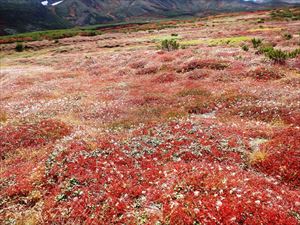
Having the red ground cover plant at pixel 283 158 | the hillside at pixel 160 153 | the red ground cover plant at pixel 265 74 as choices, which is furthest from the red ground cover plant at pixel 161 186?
the red ground cover plant at pixel 265 74

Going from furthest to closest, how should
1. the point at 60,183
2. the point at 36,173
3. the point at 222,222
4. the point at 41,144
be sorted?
the point at 41,144, the point at 36,173, the point at 60,183, the point at 222,222

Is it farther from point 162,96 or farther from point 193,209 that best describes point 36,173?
point 162,96

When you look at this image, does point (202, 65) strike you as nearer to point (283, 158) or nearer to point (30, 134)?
point (30, 134)

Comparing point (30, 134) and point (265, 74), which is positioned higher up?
point (265, 74)

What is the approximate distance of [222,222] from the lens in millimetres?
9328

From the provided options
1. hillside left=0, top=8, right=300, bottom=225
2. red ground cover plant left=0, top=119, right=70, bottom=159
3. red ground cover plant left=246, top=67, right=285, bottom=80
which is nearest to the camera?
hillside left=0, top=8, right=300, bottom=225

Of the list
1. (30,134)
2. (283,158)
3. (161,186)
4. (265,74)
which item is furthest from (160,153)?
(265,74)

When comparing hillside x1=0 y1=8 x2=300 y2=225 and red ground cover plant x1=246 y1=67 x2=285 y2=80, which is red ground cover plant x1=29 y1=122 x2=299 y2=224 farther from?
red ground cover plant x1=246 y1=67 x2=285 y2=80

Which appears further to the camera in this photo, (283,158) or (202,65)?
(202,65)

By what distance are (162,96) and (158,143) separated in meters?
10.7

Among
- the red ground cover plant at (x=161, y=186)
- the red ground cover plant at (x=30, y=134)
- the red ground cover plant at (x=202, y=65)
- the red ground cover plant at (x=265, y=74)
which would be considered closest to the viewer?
the red ground cover plant at (x=161, y=186)

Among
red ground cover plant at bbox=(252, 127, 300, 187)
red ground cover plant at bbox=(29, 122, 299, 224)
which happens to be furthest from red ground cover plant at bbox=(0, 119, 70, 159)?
red ground cover plant at bbox=(252, 127, 300, 187)

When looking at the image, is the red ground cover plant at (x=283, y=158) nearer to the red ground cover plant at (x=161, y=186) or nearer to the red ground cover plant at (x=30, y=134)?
the red ground cover plant at (x=161, y=186)

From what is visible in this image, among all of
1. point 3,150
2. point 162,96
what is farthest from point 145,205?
point 162,96
